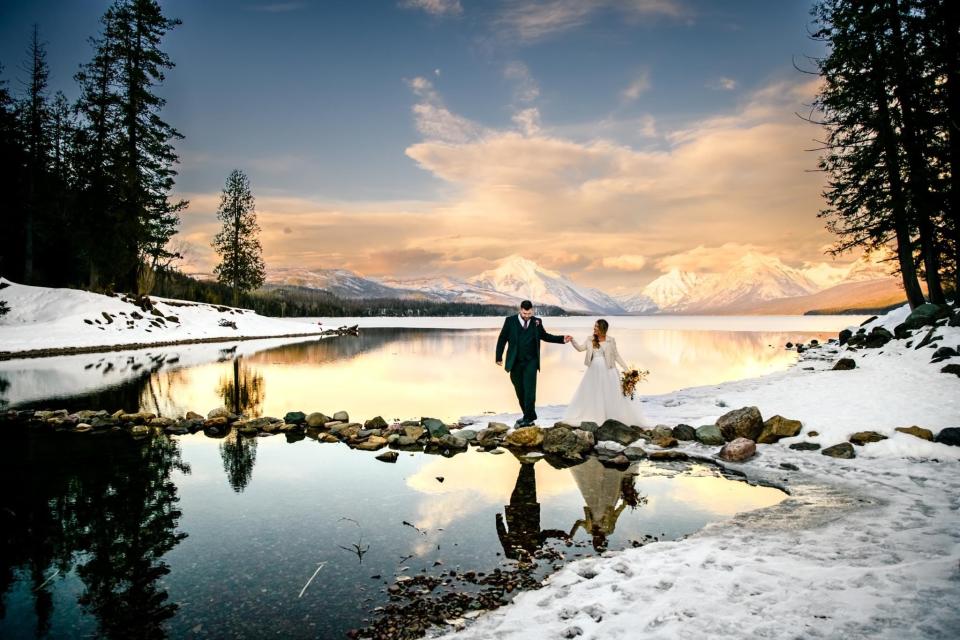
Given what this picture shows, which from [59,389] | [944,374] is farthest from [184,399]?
[944,374]

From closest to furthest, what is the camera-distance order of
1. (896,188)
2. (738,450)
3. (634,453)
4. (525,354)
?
(738,450), (634,453), (525,354), (896,188)

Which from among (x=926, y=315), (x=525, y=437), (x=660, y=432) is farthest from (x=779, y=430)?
(x=926, y=315)

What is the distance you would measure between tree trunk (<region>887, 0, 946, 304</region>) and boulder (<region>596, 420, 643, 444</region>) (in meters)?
18.5

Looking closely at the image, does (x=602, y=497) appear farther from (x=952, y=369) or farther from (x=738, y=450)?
(x=952, y=369)

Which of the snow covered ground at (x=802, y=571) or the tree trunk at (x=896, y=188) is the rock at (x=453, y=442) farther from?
the tree trunk at (x=896, y=188)

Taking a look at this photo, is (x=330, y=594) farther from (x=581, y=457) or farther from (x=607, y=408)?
(x=607, y=408)

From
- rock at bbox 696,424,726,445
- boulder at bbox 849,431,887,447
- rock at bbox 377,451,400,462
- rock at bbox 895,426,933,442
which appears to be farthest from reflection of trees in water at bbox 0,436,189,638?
rock at bbox 895,426,933,442

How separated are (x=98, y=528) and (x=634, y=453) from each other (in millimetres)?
9202

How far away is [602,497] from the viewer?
8281 millimetres

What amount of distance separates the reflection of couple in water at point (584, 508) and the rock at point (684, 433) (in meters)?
2.82

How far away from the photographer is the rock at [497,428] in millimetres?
12461

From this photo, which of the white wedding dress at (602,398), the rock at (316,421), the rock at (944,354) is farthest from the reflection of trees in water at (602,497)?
the rock at (944,354)

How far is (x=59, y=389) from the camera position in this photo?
19484 mm

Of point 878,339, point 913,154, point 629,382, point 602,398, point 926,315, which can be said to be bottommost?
point 602,398
